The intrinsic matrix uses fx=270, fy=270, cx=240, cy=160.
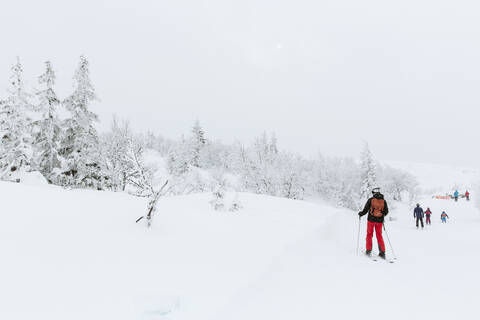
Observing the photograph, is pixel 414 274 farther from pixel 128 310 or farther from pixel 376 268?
pixel 128 310

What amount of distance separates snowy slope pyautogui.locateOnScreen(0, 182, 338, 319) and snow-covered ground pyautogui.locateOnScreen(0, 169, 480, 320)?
0.05 feet

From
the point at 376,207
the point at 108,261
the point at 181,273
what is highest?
the point at 376,207

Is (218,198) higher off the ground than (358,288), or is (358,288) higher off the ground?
(218,198)

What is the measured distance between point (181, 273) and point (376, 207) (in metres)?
6.34

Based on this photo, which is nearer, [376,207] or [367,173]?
[376,207]

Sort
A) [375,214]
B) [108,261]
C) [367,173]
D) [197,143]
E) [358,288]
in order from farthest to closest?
[197,143] → [367,173] → [375,214] → [358,288] → [108,261]

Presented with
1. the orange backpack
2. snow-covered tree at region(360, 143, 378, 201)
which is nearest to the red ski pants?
the orange backpack

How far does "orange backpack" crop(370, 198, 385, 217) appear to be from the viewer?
8201 millimetres

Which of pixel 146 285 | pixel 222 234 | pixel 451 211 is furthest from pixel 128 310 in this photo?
pixel 451 211

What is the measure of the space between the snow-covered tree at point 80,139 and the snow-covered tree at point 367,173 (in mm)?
38084

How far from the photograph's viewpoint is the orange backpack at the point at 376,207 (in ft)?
26.9

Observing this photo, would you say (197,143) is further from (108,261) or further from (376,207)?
(108,261)

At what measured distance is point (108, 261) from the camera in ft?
14.1

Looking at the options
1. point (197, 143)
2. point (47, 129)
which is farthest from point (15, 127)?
point (197, 143)
